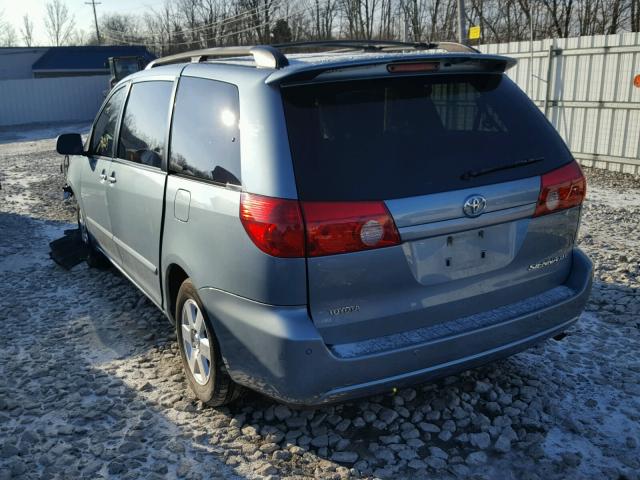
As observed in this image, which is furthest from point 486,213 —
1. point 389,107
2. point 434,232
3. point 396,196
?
point 389,107

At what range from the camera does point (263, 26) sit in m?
48.9

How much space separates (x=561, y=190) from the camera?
2922 mm

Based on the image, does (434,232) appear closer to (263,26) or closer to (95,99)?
(95,99)

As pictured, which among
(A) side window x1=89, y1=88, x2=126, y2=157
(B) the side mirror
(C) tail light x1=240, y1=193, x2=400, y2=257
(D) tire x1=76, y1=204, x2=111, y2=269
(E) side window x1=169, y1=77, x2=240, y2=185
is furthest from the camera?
(D) tire x1=76, y1=204, x2=111, y2=269

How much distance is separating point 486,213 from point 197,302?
60.0 inches

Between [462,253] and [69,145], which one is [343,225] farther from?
[69,145]

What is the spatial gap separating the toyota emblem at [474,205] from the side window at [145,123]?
1.88m

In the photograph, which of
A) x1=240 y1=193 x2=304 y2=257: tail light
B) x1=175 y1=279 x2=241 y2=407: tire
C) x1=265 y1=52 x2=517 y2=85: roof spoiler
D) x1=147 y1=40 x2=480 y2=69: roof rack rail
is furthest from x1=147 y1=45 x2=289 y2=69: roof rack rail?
x1=175 y1=279 x2=241 y2=407: tire

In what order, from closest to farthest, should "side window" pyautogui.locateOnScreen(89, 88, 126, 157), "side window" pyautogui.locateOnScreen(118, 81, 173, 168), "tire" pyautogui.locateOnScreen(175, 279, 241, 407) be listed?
1. "tire" pyautogui.locateOnScreen(175, 279, 241, 407)
2. "side window" pyautogui.locateOnScreen(118, 81, 173, 168)
3. "side window" pyautogui.locateOnScreen(89, 88, 126, 157)

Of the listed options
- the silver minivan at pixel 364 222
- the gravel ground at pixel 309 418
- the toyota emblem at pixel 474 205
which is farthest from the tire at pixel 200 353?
the toyota emblem at pixel 474 205

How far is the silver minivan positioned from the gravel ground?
35cm

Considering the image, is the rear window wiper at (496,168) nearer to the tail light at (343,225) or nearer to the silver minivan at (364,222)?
the silver minivan at (364,222)

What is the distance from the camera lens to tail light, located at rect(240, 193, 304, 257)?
2.41 meters

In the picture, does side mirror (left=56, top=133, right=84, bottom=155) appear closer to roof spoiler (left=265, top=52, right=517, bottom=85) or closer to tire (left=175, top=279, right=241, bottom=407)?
tire (left=175, top=279, right=241, bottom=407)
